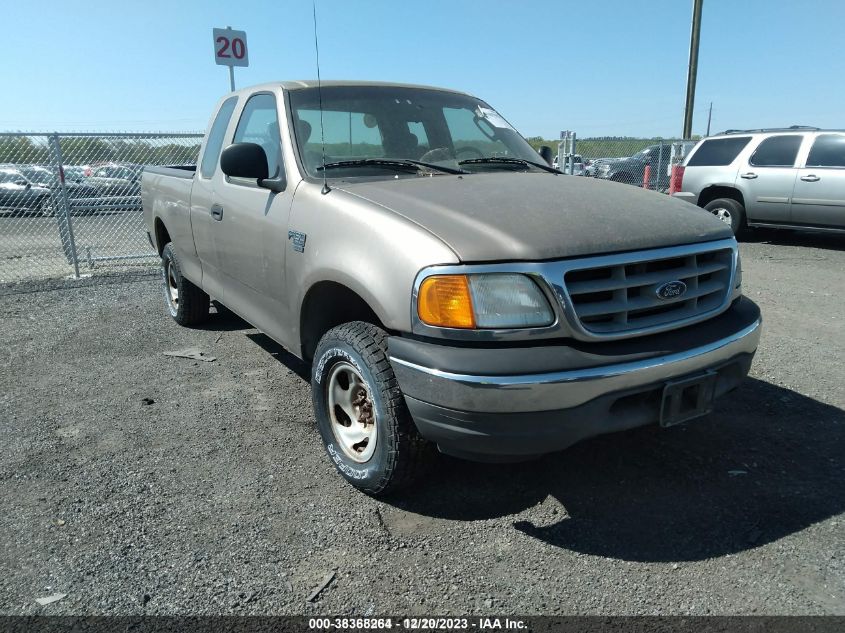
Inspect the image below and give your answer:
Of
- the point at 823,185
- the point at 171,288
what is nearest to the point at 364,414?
the point at 171,288

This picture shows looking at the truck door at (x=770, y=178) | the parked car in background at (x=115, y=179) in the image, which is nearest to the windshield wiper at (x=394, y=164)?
the parked car in background at (x=115, y=179)

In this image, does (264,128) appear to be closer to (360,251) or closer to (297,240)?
(297,240)

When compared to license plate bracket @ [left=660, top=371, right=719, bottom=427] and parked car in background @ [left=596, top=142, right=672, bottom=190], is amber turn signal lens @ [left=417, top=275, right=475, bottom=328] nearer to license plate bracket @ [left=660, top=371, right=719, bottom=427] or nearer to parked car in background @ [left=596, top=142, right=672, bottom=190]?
license plate bracket @ [left=660, top=371, right=719, bottom=427]

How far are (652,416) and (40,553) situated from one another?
8.38ft

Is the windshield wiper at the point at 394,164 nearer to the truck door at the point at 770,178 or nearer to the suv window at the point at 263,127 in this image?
the suv window at the point at 263,127

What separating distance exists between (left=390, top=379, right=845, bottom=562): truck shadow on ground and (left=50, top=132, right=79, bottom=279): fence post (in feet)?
24.0

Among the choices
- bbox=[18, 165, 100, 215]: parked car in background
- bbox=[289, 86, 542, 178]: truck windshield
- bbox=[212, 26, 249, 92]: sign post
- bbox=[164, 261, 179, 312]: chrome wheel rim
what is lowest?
bbox=[164, 261, 179, 312]: chrome wheel rim

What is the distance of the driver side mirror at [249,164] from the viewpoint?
3377 millimetres

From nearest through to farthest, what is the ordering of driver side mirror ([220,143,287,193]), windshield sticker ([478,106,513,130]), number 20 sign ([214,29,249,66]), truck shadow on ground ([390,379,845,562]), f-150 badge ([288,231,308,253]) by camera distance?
1. truck shadow on ground ([390,379,845,562])
2. f-150 badge ([288,231,308,253])
3. driver side mirror ([220,143,287,193])
4. windshield sticker ([478,106,513,130])
5. number 20 sign ([214,29,249,66])

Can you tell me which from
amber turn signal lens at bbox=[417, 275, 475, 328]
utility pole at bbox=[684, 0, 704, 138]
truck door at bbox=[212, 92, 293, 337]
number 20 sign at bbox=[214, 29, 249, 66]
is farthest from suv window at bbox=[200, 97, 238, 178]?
utility pole at bbox=[684, 0, 704, 138]

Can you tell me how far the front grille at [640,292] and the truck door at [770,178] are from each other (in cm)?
820

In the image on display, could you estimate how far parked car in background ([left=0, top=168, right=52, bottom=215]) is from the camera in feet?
28.1

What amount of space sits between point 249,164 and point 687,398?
8.03ft

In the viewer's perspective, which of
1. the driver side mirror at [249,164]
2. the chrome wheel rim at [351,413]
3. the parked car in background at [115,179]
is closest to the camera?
the chrome wheel rim at [351,413]
